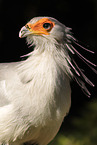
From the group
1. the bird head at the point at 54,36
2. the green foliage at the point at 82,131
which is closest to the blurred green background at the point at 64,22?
the green foliage at the point at 82,131

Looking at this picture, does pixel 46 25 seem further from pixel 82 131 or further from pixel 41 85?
pixel 82 131

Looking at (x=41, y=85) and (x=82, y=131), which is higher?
(x=41, y=85)

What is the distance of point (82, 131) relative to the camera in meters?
3.50

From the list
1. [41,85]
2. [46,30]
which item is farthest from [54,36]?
[41,85]

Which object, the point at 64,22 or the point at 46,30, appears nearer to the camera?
the point at 46,30

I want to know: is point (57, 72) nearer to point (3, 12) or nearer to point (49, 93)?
point (49, 93)

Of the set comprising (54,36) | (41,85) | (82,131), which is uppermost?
(54,36)

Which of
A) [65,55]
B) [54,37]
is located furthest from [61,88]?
[54,37]

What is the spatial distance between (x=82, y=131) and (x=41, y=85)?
1665 mm

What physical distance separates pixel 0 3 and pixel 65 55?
232 cm

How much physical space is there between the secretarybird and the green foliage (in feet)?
4.36

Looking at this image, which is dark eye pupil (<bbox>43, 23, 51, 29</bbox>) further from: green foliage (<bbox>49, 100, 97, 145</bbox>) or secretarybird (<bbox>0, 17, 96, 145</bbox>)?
green foliage (<bbox>49, 100, 97, 145</bbox>)

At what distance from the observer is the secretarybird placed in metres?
2.05

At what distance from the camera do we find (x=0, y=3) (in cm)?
402
